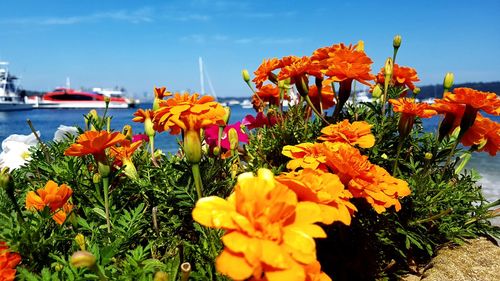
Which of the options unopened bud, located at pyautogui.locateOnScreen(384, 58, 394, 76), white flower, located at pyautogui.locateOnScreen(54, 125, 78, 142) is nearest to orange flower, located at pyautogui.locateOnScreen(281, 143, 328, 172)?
unopened bud, located at pyautogui.locateOnScreen(384, 58, 394, 76)

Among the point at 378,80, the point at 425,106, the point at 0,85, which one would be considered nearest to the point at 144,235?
the point at 425,106

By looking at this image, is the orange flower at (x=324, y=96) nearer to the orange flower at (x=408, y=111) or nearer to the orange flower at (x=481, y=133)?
the orange flower at (x=408, y=111)

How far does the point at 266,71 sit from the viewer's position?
174 cm

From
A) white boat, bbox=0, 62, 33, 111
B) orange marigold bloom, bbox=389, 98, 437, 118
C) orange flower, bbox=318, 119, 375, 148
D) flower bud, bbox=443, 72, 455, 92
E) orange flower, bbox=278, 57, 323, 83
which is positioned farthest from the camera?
white boat, bbox=0, 62, 33, 111

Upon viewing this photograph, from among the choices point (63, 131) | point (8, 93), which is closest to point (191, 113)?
point (63, 131)

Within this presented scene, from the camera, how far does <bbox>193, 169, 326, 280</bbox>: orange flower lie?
0.54m

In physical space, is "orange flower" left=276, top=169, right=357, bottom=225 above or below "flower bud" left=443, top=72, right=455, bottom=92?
below

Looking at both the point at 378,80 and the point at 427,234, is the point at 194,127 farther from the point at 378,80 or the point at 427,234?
the point at 378,80

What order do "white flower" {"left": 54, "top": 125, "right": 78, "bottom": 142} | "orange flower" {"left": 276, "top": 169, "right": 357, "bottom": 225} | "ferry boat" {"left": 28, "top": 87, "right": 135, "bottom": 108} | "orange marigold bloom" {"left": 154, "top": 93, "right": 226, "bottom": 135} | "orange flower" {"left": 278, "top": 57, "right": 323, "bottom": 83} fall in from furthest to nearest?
"ferry boat" {"left": 28, "top": 87, "right": 135, "bottom": 108} < "white flower" {"left": 54, "top": 125, "right": 78, "bottom": 142} < "orange flower" {"left": 278, "top": 57, "right": 323, "bottom": 83} < "orange marigold bloom" {"left": 154, "top": 93, "right": 226, "bottom": 135} < "orange flower" {"left": 276, "top": 169, "right": 357, "bottom": 225}

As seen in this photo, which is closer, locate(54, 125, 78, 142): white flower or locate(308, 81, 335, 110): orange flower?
locate(308, 81, 335, 110): orange flower

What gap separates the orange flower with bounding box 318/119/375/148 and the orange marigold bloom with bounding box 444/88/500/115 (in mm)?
407

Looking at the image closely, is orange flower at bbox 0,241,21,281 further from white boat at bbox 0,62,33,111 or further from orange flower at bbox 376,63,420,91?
white boat at bbox 0,62,33,111

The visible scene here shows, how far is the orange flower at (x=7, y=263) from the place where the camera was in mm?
791

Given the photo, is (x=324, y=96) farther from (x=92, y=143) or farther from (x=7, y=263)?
(x=7, y=263)
